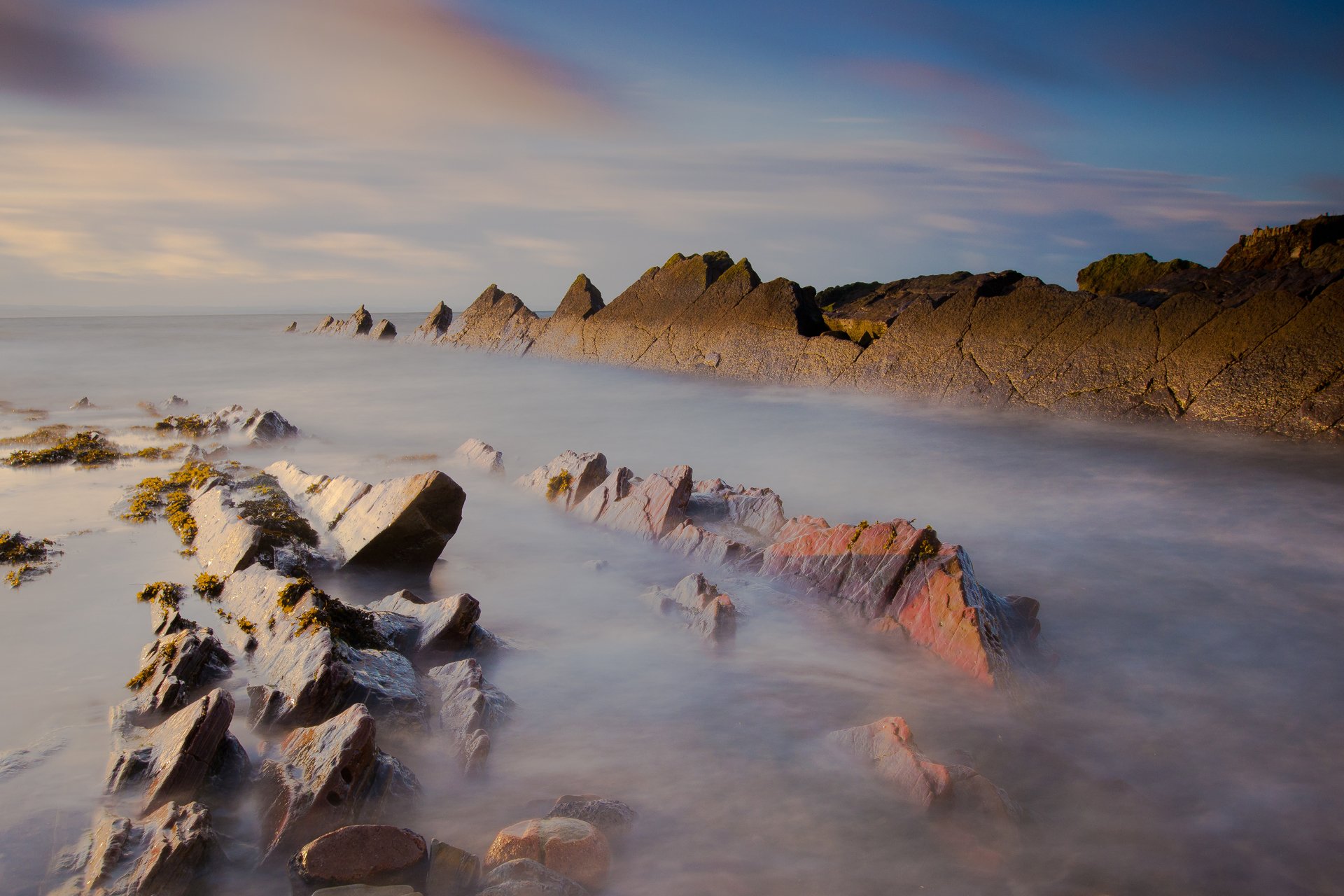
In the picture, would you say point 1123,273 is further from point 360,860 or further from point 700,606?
point 360,860

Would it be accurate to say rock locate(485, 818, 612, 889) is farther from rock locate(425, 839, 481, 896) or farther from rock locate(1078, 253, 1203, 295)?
rock locate(1078, 253, 1203, 295)

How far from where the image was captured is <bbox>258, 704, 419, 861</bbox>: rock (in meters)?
2.54

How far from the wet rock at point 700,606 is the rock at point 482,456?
3.95 m

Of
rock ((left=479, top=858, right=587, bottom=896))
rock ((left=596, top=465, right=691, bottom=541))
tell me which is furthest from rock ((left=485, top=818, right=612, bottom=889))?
rock ((left=596, top=465, right=691, bottom=541))

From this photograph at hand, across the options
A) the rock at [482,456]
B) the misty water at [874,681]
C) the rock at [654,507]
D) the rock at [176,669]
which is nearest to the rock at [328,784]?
the misty water at [874,681]

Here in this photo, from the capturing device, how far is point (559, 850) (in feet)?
7.80

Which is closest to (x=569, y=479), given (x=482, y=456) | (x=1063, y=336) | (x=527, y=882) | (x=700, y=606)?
(x=482, y=456)

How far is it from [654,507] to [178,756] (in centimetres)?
364

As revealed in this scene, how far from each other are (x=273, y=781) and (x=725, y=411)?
9.24m

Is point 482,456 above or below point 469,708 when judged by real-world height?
above

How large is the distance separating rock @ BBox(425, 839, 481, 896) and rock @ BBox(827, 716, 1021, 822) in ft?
4.95

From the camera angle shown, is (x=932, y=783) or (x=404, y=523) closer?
(x=932, y=783)

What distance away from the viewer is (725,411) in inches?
455

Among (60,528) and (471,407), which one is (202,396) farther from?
(60,528)
